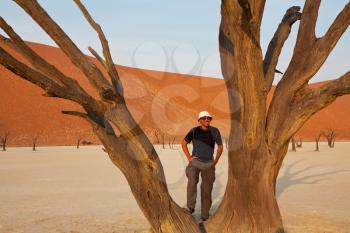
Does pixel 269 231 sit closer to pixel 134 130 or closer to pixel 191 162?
pixel 191 162

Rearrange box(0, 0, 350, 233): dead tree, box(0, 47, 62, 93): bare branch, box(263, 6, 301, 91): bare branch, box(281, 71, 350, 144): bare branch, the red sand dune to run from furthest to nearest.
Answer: the red sand dune → box(263, 6, 301, 91): bare branch → box(281, 71, 350, 144): bare branch → box(0, 0, 350, 233): dead tree → box(0, 47, 62, 93): bare branch

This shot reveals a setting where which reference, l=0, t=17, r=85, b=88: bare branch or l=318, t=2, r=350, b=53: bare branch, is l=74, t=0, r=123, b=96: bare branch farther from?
l=318, t=2, r=350, b=53: bare branch

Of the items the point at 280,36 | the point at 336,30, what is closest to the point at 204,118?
the point at 280,36

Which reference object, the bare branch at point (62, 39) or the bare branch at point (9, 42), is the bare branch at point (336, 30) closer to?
the bare branch at point (62, 39)

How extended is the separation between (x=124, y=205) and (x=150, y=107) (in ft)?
238

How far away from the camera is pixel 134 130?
4570mm

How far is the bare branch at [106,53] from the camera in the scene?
15.3ft

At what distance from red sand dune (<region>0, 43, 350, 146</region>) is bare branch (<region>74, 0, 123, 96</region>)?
181 feet

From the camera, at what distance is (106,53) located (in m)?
4.76

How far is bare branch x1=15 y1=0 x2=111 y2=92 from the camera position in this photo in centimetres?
407

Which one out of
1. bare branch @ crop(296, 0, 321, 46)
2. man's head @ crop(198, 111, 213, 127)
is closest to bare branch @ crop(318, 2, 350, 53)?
bare branch @ crop(296, 0, 321, 46)

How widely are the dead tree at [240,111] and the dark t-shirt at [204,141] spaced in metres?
0.70

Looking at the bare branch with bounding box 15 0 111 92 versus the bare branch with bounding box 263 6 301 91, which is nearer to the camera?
the bare branch with bounding box 15 0 111 92

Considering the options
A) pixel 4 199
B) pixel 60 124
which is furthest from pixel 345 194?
pixel 60 124
